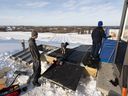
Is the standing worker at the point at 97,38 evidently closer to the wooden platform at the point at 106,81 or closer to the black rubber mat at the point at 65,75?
the wooden platform at the point at 106,81

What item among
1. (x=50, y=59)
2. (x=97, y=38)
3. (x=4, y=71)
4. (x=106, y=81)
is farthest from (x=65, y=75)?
(x=97, y=38)

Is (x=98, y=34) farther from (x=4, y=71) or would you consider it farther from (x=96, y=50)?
(x=4, y=71)

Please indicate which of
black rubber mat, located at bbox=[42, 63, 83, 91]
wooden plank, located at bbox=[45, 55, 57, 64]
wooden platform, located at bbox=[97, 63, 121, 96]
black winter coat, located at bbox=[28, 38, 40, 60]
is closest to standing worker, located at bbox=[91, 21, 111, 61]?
wooden platform, located at bbox=[97, 63, 121, 96]

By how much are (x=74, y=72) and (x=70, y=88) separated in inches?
46.1

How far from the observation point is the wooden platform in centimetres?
570

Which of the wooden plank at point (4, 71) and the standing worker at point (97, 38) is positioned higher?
the standing worker at point (97, 38)

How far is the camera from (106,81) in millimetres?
6484

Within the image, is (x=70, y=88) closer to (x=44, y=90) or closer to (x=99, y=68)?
(x=44, y=90)

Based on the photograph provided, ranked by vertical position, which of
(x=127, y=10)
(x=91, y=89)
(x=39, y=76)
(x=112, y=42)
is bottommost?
(x=91, y=89)

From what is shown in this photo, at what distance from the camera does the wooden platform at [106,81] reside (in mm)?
5695

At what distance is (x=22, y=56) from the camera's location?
31.4ft

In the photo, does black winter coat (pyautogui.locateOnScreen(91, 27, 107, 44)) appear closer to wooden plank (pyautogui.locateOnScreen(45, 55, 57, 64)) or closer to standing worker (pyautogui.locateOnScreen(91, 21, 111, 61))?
standing worker (pyautogui.locateOnScreen(91, 21, 111, 61))

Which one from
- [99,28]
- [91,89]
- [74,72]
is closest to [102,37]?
[99,28]

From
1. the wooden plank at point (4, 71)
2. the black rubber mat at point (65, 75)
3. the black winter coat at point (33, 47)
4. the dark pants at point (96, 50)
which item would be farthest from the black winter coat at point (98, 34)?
the wooden plank at point (4, 71)
